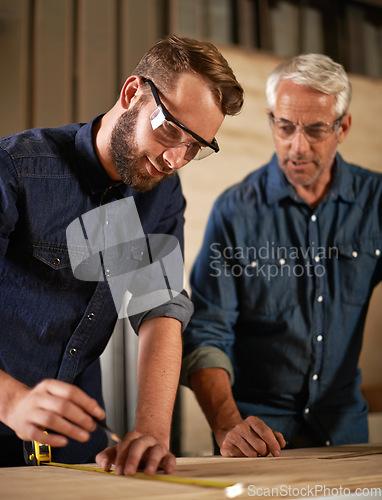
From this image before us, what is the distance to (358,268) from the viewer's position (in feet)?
5.34

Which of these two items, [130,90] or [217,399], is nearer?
[130,90]

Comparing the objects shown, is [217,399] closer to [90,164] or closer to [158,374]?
[158,374]

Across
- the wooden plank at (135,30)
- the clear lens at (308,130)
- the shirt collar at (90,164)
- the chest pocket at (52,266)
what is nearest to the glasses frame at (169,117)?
→ the shirt collar at (90,164)

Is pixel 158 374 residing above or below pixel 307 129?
below

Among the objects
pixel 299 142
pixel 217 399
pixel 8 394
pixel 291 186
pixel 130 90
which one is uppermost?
pixel 130 90

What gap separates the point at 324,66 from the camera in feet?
5.12

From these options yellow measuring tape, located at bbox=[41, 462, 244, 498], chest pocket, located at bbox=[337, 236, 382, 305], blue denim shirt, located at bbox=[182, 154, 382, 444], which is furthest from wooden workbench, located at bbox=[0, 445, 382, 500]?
chest pocket, located at bbox=[337, 236, 382, 305]

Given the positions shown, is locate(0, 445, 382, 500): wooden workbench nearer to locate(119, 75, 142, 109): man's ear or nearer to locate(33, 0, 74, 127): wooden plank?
locate(119, 75, 142, 109): man's ear

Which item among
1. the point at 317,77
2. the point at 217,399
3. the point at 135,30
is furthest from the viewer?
the point at 135,30

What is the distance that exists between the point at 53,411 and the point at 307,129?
105 cm

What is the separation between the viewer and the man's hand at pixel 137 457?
85 cm

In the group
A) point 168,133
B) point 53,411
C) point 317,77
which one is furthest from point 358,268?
point 53,411

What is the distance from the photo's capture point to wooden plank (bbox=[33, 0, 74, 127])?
1786mm

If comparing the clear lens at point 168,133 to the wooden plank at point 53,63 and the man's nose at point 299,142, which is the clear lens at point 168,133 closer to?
the man's nose at point 299,142
